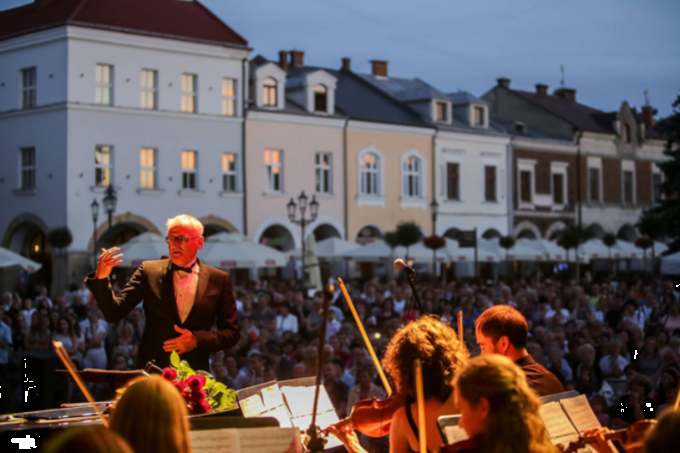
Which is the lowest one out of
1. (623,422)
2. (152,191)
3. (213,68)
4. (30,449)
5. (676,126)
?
(623,422)

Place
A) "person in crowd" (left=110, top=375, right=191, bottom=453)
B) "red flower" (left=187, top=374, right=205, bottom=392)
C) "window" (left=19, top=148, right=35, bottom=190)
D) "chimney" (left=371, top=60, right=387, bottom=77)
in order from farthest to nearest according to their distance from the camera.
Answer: "chimney" (left=371, top=60, right=387, bottom=77) → "window" (left=19, top=148, right=35, bottom=190) → "red flower" (left=187, top=374, right=205, bottom=392) → "person in crowd" (left=110, top=375, right=191, bottom=453)

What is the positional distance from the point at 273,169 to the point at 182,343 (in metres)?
30.3

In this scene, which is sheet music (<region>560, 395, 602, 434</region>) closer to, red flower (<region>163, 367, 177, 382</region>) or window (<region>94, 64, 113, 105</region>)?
red flower (<region>163, 367, 177, 382</region>)

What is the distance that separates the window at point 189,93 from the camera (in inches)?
1310

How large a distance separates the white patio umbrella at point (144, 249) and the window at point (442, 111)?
2033 centimetres

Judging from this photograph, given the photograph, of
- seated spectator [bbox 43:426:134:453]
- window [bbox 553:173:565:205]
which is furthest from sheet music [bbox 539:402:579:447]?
window [bbox 553:173:565:205]

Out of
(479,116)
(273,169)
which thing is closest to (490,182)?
(479,116)

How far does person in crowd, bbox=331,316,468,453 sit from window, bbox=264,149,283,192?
103 feet

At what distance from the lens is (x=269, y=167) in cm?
3562

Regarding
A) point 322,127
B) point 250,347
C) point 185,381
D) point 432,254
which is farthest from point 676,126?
point 185,381

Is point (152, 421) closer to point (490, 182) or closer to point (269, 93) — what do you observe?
point (269, 93)

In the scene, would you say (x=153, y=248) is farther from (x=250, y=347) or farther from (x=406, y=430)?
(x=406, y=430)

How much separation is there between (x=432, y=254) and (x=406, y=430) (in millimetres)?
27480

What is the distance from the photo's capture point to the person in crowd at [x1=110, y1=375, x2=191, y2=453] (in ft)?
9.98
